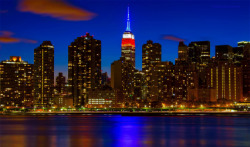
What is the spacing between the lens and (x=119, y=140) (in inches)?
2726

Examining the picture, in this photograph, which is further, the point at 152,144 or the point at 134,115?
the point at 134,115

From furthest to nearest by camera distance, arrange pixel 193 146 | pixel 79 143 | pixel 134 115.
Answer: pixel 134 115
pixel 79 143
pixel 193 146

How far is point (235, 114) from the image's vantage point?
192 meters

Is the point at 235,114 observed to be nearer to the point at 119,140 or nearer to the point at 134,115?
the point at 134,115

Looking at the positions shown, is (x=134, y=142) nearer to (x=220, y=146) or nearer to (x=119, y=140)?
(x=119, y=140)

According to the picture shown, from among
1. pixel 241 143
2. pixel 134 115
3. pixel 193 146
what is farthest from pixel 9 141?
pixel 134 115

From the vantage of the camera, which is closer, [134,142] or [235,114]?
[134,142]

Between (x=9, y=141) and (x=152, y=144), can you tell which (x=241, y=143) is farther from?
(x=9, y=141)

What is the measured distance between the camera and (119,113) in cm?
19212

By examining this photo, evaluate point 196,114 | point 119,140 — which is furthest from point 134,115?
point 119,140

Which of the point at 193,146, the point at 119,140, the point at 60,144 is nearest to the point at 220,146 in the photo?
the point at 193,146

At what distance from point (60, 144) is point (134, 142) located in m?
10.1

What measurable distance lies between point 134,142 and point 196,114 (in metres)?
128

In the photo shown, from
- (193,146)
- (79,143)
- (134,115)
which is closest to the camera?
(193,146)
